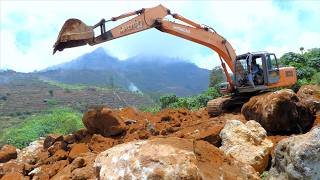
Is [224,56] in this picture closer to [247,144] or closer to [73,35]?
[73,35]

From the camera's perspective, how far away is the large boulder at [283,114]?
13273 millimetres

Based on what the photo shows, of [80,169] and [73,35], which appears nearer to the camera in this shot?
[80,169]

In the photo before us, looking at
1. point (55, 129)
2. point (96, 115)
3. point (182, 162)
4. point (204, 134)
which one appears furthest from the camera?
point (55, 129)

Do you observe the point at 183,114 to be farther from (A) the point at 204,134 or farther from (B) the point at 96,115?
(A) the point at 204,134

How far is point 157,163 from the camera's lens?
7.08 m

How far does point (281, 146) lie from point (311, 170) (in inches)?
41.9

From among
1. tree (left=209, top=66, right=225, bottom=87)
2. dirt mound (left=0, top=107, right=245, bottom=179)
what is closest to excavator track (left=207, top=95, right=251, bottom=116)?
dirt mound (left=0, top=107, right=245, bottom=179)

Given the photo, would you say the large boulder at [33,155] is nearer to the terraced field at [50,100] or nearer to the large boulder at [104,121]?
the large boulder at [104,121]

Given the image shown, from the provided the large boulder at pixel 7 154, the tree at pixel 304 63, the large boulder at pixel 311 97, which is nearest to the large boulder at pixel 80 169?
the large boulder at pixel 7 154

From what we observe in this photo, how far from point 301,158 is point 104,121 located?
6729 mm

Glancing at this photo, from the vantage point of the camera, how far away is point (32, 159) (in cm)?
1430

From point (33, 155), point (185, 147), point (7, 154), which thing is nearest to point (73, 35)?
point (33, 155)

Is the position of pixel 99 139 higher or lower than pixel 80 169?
higher

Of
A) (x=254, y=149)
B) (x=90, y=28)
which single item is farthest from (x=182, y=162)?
(x=90, y=28)
